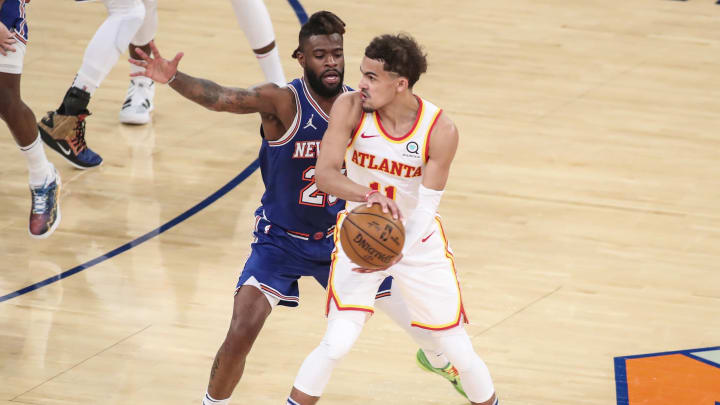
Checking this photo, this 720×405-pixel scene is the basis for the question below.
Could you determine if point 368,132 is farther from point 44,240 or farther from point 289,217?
point 44,240

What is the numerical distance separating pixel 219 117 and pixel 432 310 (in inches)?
183

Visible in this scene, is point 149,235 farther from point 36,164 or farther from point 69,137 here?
point 69,137

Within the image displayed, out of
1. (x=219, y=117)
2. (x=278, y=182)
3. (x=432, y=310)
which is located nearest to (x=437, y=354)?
(x=432, y=310)

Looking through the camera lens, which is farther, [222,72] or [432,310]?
[222,72]

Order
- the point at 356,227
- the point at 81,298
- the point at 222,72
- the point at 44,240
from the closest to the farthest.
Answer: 1. the point at 356,227
2. the point at 81,298
3. the point at 44,240
4. the point at 222,72

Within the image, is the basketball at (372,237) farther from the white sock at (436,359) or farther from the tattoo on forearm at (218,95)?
the white sock at (436,359)

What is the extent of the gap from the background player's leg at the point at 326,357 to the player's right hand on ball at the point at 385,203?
19.3 inches

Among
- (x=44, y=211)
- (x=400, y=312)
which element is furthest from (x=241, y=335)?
(x=44, y=211)

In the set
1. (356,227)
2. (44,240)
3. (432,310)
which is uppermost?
(356,227)

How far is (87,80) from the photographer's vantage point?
7070mm

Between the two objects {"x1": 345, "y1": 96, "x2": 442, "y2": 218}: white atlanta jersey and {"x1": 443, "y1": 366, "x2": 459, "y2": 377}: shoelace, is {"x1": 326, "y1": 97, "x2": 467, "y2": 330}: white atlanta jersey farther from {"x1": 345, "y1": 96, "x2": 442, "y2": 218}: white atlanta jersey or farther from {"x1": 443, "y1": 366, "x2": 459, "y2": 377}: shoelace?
{"x1": 443, "y1": 366, "x2": 459, "y2": 377}: shoelace

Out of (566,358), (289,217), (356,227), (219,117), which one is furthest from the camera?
(219,117)

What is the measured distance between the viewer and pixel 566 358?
542 cm

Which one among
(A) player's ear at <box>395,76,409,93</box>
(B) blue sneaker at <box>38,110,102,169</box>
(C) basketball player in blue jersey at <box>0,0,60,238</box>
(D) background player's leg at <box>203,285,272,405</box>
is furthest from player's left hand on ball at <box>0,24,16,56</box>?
(A) player's ear at <box>395,76,409,93</box>
